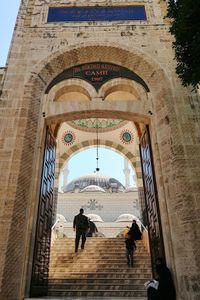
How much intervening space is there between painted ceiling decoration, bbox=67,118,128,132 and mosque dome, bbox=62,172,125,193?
516 inches

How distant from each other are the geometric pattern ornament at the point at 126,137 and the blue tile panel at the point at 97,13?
540cm

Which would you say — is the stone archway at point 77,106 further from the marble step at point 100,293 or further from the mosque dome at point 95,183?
the mosque dome at point 95,183

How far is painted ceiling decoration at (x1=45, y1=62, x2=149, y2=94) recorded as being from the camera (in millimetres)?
6251

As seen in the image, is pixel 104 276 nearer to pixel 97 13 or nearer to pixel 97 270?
pixel 97 270

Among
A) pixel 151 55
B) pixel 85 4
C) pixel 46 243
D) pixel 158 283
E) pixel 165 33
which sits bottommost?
pixel 158 283

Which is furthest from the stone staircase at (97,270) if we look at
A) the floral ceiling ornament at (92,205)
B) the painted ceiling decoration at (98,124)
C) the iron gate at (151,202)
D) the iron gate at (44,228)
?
the floral ceiling ornament at (92,205)

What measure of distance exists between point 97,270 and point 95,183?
1946 cm

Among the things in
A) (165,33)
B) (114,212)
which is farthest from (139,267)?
(114,212)

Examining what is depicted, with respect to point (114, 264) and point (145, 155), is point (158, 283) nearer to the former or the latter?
point (114, 264)

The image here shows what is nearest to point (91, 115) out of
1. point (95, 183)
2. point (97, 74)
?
point (97, 74)

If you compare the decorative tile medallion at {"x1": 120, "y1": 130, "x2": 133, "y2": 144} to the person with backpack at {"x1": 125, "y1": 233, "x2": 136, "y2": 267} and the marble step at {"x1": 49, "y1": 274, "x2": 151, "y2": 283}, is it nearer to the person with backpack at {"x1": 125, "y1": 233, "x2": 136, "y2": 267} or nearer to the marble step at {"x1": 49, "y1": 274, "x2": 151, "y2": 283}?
the person with backpack at {"x1": 125, "y1": 233, "x2": 136, "y2": 267}

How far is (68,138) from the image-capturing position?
11.6 m

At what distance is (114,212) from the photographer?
21109 millimetres

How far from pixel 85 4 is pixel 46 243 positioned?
6535 mm
